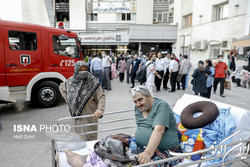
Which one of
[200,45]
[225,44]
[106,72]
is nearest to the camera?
[106,72]

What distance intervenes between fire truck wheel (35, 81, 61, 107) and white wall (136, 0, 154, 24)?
2084 cm

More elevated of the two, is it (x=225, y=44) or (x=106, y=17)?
(x=106, y=17)

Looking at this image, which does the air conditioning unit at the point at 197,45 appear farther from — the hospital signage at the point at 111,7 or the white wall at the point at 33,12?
the white wall at the point at 33,12

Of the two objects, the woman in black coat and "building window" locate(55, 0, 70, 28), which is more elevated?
"building window" locate(55, 0, 70, 28)

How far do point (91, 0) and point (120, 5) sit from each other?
372cm

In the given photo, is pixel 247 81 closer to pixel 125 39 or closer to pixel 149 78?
pixel 149 78

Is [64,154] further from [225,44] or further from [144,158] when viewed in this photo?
[225,44]

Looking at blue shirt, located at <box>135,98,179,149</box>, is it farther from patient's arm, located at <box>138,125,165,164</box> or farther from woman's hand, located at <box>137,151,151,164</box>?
woman's hand, located at <box>137,151,151,164</box>

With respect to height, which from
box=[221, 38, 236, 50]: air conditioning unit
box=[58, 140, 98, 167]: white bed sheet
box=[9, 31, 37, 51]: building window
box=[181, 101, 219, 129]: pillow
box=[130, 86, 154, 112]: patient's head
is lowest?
box=[58, 140, 98, 167]: white bed sheet

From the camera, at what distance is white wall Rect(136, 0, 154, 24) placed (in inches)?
976

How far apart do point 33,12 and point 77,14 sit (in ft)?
56.6

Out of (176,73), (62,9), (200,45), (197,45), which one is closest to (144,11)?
(197,45)

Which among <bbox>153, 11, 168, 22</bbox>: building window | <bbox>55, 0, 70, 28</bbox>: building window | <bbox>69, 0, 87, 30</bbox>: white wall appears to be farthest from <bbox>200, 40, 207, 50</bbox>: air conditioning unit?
<bbox>55, 0, 70, 28</bbox>: building window

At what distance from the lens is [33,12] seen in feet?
26.7
